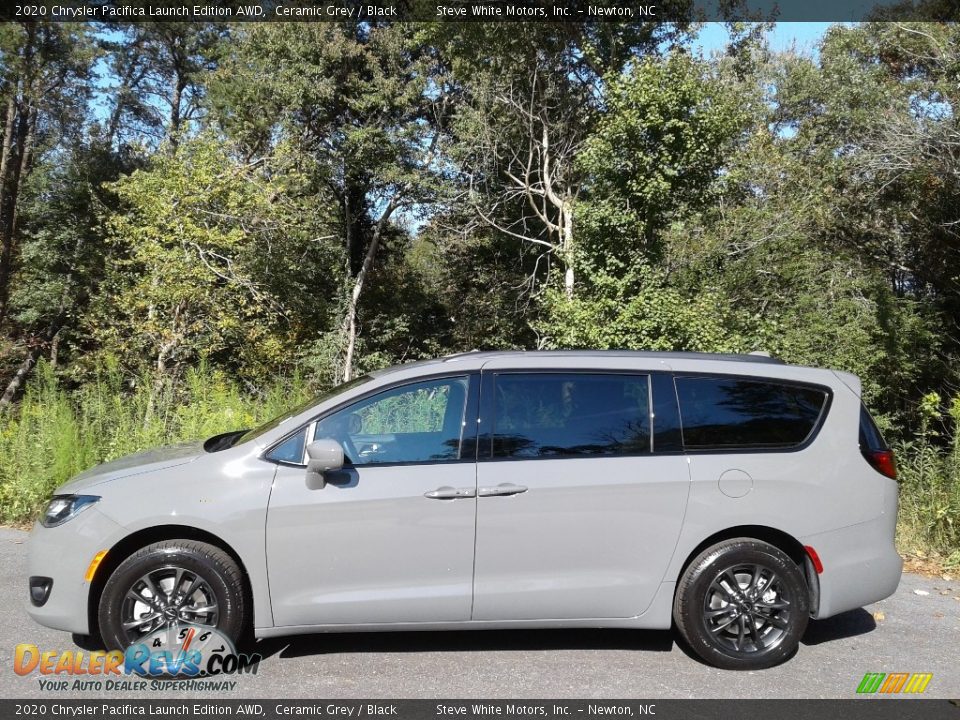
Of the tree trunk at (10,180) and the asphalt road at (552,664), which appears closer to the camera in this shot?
the asphalt road at (552,664)

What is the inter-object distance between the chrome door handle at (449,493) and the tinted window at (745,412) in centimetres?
129

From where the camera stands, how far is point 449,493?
425cm

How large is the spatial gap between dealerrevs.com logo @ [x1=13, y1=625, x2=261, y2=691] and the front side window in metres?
1.23

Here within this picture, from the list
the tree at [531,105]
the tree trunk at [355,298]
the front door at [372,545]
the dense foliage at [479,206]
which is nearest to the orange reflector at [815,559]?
the front door at [372,545]

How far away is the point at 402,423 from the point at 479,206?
1786 centimetres

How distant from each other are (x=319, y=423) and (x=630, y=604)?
2024 millimetres

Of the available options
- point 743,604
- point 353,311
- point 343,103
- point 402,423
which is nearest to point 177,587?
point 402,423

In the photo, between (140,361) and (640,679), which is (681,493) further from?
(140,361)

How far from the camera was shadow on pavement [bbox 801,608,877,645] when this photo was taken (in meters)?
4.91

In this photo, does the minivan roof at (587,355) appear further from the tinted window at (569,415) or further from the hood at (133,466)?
the hood at (133,466)

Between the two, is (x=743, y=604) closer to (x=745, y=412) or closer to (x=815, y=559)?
(x=815, y=559)

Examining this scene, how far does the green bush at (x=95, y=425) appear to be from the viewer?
7.99 meters

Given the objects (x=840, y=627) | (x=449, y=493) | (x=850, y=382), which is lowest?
(x=840, y=627)

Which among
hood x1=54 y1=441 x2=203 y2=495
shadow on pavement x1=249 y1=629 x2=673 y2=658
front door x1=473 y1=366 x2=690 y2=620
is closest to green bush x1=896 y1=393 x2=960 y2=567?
shadow on pavement x1=249 y1=629 x2=673 y2=658
